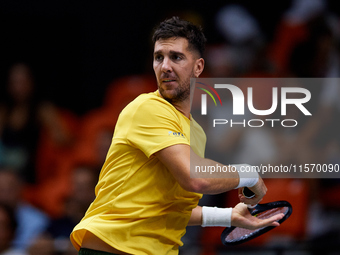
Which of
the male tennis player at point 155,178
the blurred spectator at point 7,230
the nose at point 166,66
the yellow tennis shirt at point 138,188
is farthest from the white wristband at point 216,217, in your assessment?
the blurred spectator at point 7,230

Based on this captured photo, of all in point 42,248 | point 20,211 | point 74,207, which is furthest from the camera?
point 20,211

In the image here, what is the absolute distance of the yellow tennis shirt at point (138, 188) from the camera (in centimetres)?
294

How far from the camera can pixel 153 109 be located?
2945 millimetres

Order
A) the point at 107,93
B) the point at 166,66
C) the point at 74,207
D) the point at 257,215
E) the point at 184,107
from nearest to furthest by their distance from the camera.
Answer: the point at 166,66 < the point at 184,107 < the point at 257,215 < the point at 74,207 < the point at 107,93

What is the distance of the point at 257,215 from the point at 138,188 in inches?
30.3

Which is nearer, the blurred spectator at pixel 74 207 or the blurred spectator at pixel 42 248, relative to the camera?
the blurred spectator at pixel 42 248

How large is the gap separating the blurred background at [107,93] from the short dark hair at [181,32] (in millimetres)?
2087

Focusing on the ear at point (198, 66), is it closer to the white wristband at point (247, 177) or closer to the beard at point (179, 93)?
the beard at point (179, 93)

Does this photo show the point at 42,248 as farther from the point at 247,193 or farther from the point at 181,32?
the point at 181,32

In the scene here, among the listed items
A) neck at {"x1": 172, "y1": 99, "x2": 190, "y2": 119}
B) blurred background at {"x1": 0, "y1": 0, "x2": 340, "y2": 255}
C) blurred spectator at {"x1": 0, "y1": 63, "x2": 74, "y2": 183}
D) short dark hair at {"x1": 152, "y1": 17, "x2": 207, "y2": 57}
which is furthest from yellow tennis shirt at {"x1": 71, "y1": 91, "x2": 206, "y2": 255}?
blurred spectator at {"x1": 0, "y1": 63, "x2": 74, "y2": 183}

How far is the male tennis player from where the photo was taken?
2859 mm

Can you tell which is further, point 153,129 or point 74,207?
point 74,207

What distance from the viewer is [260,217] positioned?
3.30 meters

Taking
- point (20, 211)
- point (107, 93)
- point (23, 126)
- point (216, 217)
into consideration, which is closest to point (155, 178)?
point (216, 217)
